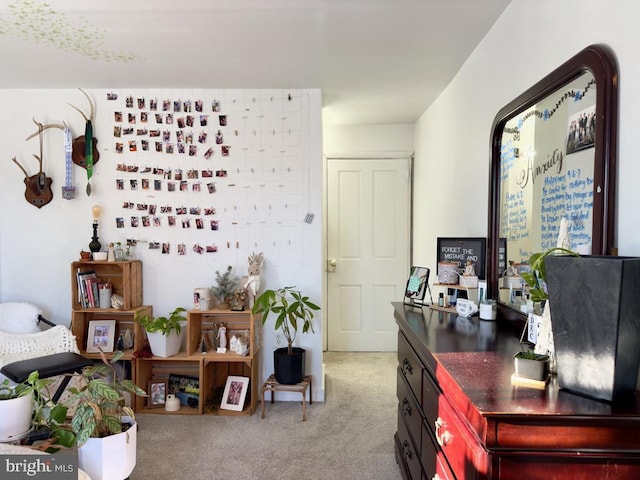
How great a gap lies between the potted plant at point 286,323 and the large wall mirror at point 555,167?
1450 mm

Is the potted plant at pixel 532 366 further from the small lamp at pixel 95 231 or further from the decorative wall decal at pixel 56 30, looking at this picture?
the small lamp at pixel 95 231

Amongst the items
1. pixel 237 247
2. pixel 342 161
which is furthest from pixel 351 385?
pixel 342 161

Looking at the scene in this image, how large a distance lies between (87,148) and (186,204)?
857 millimetres

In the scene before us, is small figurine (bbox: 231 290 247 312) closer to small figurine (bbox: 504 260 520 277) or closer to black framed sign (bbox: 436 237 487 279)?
black framed sign (bbox: 436 237 487 279)

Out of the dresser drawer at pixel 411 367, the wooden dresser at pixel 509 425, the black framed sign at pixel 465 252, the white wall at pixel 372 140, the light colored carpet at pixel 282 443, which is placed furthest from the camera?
the white wall at pixel 372 140

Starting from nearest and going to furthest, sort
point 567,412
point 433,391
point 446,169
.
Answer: point 567,412 → point 433,391 → point 446,169

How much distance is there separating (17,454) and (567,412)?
4.78ft

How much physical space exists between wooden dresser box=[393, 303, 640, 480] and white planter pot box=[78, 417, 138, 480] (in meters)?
1.05

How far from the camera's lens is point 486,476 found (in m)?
0.98

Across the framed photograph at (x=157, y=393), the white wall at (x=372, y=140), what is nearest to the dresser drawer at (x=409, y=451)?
the framed photograph at (x=157, y=393)

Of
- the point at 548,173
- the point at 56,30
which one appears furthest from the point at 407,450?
the point at 56,30

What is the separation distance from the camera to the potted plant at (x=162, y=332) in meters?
3.13

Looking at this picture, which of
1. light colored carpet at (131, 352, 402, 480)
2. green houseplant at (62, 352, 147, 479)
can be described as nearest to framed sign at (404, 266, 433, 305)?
light colored carpet at (131, 352, 402, 480)

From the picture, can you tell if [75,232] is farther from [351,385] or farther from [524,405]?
[524,405]
